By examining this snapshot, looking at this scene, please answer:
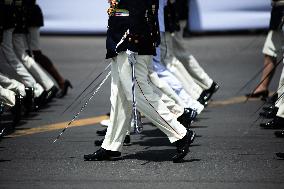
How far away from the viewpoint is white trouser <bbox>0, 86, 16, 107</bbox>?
10.1 metres

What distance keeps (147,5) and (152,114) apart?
0.96 meters

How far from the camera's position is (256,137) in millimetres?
10055

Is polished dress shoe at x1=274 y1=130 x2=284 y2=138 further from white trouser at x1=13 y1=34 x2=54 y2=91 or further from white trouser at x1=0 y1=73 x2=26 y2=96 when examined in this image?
white trouser at x1=13 y1=34 x2=54 y2=91

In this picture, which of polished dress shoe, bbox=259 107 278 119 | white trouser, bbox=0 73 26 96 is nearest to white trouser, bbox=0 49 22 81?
white trouser, bbox=0 73 26 96

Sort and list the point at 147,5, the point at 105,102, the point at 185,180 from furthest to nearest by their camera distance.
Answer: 1. the point at 105,102
2. the point at 147,5
3. the point at 185,180

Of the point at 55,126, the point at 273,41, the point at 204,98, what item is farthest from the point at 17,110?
A: the point at 273,41

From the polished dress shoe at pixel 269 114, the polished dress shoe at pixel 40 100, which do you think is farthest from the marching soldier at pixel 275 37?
the polished dress shoe at pixel 40 100

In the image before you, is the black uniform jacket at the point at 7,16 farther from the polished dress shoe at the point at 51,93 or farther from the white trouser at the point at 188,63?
the white trouser at the point at 188,63

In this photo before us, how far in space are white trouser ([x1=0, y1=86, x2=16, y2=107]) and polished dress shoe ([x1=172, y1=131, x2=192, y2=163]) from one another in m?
2.30

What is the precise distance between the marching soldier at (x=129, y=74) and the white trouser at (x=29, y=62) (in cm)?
348

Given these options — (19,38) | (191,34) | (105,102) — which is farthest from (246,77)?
(191,34)

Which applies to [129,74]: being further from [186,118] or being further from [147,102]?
[186,118]

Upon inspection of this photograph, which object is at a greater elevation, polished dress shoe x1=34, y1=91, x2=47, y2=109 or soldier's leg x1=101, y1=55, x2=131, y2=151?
soldier's leg x1=101, y1=55, x2=131, y2=151

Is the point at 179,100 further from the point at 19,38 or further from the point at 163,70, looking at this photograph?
the point at 19,38
